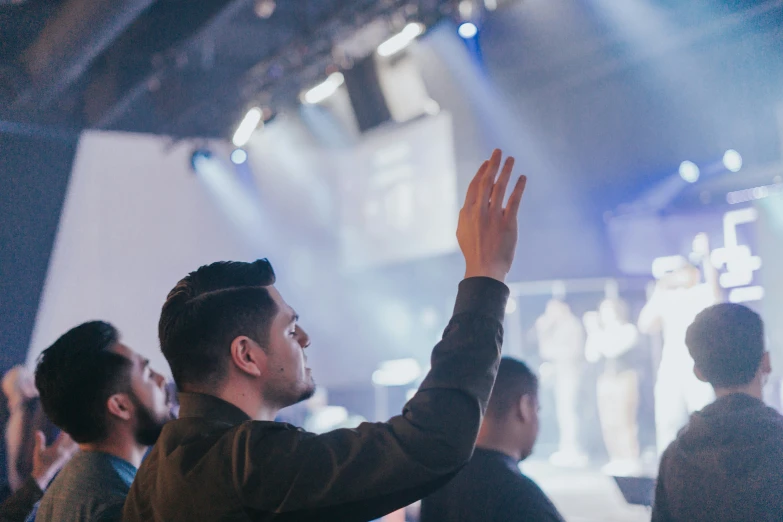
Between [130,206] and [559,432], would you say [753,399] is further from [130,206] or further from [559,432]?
[130,206]

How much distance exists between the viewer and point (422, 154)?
742 cm

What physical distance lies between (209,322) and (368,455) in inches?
15.5

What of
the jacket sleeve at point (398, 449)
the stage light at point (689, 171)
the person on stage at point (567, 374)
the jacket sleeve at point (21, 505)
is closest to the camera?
the jacket sleeve at point (398, 449)

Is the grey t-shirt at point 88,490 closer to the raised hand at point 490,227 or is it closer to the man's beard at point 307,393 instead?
the man's beard at point 307,393

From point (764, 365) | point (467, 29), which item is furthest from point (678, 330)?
point (764, 365)

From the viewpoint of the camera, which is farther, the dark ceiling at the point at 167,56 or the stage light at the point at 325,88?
the stage light at the point at 325,88

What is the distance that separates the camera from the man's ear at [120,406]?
1.93 metres

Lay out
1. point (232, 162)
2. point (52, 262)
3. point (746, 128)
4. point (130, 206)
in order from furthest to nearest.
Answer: point (232, 162)
point (130, 206)
point (52, 262)
point (746, 128)

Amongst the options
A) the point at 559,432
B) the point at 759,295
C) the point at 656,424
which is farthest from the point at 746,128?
the point at 559,432

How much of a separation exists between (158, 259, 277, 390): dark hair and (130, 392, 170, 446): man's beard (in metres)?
0.83

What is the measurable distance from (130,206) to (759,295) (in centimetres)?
591

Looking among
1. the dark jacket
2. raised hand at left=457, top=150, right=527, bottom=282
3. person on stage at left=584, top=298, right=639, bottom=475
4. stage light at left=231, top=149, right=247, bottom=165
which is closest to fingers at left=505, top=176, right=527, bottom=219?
raised hand at left=457, top=150, right=527, bottom=282

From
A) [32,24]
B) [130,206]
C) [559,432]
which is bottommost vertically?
[559,432]

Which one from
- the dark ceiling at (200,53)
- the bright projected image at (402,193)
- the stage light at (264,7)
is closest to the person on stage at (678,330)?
the dark ceiling at (200,53)
